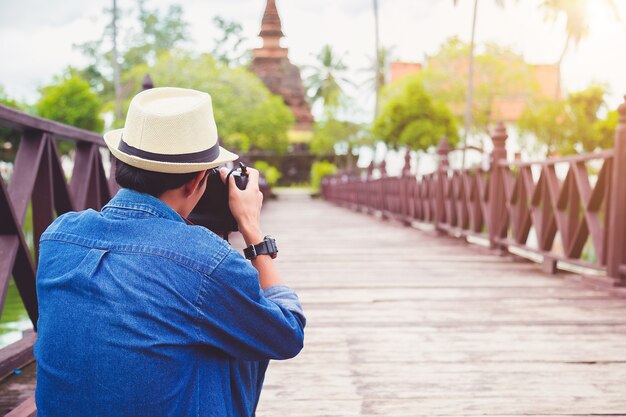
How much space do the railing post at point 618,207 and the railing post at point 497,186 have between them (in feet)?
7.32

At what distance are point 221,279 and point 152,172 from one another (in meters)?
0.27

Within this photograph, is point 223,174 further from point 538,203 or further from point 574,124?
point 574,124

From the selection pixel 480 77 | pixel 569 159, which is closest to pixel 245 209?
pixel 569 159

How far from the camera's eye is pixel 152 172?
1.44 metres

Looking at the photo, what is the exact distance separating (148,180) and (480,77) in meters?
31.7

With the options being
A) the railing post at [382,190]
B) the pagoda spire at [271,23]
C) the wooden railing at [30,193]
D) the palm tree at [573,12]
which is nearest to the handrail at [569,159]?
the wooden railing at [30,193]

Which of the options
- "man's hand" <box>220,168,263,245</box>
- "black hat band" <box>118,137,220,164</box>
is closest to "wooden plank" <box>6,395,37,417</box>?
"man's hand" <box>220,168,263,245</box>

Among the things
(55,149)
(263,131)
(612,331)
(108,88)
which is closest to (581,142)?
(263,131)

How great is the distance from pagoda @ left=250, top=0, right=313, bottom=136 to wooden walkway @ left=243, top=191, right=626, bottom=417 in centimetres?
4400

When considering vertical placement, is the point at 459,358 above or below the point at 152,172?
below

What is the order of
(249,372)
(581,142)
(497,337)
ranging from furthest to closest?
(581,142), (497,337), (249,372)

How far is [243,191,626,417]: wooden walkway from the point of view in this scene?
8.29 feet

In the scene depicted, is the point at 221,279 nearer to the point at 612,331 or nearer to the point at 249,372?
the point at 249,372

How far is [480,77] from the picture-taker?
3150 centimetres
